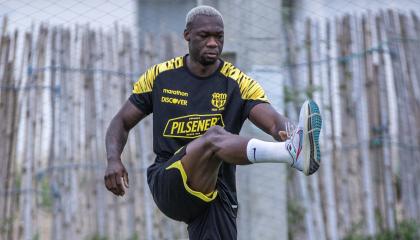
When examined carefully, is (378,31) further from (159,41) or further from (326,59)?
(159,41)

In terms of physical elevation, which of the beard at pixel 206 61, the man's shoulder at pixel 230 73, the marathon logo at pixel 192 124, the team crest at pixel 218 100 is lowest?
the marathon logo at pixel 192 124

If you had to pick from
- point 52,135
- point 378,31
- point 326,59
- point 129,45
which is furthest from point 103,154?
point 378,31

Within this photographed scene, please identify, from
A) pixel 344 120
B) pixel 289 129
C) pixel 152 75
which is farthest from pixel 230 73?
pixel 344 120

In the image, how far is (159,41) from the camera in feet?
27.8

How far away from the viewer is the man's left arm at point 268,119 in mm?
5320

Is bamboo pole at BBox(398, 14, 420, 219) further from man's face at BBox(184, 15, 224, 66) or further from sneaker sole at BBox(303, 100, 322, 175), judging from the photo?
sneaker sole at BBox(303, 100, 322, 175)

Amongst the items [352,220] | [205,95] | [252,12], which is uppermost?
[252,12]

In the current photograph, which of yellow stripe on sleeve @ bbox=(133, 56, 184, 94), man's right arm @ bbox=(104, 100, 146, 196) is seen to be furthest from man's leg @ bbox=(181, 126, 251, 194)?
yellow stripe on sleeve @ bbox=(133, 56, 184, 94)

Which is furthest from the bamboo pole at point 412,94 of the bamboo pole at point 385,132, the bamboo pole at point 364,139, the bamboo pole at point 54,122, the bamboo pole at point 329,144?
the bamboo pole at point 54,122

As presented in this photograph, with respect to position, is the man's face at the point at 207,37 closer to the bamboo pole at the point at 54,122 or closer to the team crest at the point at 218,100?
the team crest at the point at 218,100

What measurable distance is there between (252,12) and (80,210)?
8.11 ft

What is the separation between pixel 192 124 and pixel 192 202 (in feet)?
1.61

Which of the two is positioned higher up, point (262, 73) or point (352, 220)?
point (262, 73)

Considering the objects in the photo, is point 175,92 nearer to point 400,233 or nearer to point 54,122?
point 54,122
